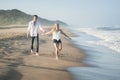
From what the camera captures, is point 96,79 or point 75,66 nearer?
point 96,79

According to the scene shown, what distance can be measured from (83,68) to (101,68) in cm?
79

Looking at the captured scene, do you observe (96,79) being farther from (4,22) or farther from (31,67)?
(4,22)

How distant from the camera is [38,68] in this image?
1223 centimetres

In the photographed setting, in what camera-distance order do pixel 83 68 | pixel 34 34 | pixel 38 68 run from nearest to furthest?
1. pixel 38 68
2. pixel 83 68
3. pixel 34 34

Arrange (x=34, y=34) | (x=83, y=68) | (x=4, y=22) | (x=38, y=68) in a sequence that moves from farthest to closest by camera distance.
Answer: (x=4, y=22), (x=34, y=34), (x=83, y=68), (x=38, y=68)

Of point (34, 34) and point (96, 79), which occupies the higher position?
point (34, 34)

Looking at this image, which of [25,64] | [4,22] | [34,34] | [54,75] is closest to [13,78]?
[54,75]

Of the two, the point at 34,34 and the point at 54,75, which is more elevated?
the point at 34,34

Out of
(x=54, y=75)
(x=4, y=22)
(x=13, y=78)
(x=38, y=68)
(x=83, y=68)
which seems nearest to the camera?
(x=13, y=78)

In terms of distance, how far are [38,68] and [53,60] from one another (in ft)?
8.25

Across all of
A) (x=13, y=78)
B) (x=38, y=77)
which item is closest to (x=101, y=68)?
(x=38, y=77)

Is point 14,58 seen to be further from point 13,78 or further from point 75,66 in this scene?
point 13,78

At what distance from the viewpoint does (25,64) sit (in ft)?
42.4

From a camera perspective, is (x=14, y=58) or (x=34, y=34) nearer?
(x=14, y=58)
